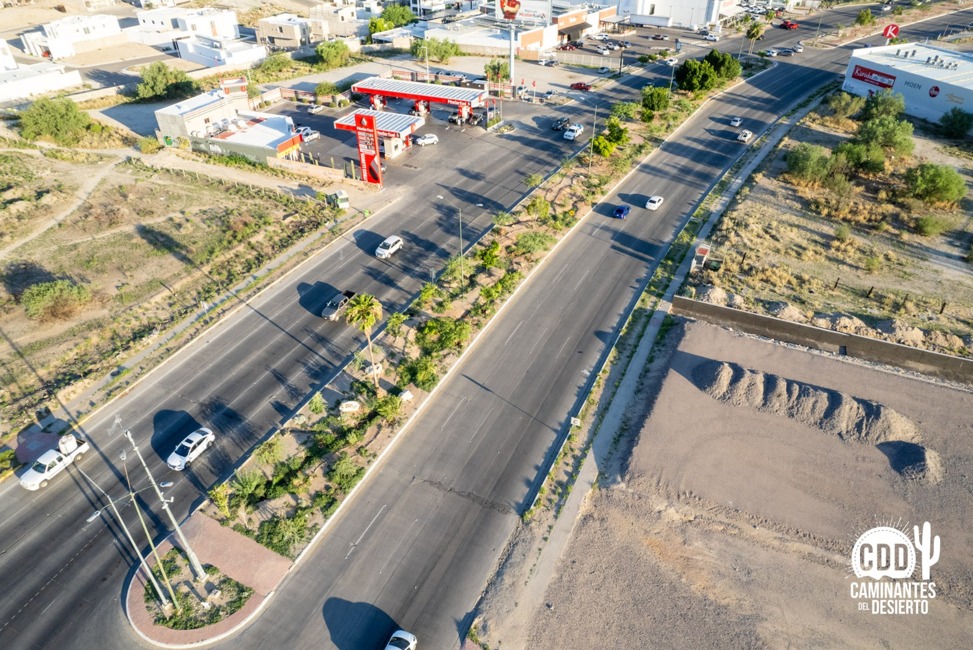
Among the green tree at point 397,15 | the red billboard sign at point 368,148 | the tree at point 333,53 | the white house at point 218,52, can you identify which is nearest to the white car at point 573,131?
the red billboard sign at point 368,148

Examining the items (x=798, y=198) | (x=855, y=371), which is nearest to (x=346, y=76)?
(x=798, y=198)

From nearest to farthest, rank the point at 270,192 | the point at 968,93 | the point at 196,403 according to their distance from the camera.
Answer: the point at 196,403 → the point at 270,192 → the point at 968,93

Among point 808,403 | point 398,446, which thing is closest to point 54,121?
point 398,446

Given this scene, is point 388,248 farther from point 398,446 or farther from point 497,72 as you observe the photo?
point 497,72

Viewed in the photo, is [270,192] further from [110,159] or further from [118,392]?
[118,392]

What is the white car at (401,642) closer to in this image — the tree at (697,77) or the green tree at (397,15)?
the tree at (697,77)

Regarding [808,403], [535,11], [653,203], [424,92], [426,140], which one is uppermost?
[535,11]
